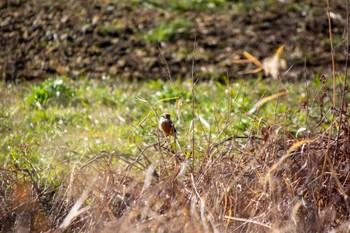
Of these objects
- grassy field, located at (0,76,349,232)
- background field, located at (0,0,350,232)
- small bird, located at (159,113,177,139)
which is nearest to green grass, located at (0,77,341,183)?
background field, located at (0,0,350,232)

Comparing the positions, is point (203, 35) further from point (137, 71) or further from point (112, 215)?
point (112, 215)

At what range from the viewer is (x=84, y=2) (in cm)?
1075

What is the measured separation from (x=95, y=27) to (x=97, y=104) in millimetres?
2911

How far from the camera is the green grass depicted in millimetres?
5617

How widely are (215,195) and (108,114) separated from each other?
10.8ft

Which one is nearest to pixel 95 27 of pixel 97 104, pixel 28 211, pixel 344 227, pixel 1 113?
pixel 97 104

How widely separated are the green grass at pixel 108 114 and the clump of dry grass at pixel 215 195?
0.70 meters

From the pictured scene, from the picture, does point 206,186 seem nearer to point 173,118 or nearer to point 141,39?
point 173,118

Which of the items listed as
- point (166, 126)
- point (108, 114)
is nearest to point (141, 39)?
point (108, 114)

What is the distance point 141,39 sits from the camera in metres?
9.73

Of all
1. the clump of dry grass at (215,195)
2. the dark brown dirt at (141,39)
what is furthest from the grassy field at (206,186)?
the dark brown dirt at (141,39)

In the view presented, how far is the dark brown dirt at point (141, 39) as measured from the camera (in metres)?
9.12

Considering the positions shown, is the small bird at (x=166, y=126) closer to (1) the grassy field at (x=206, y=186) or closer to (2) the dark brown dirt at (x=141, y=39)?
(1) the grassy field at (x=206, y=186)

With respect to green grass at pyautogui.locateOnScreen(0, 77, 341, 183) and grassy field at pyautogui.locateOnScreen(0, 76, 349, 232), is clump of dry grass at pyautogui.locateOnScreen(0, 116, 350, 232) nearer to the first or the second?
grassy field at pyautogui.locateOnScreen(0, 76, 349, 232)
